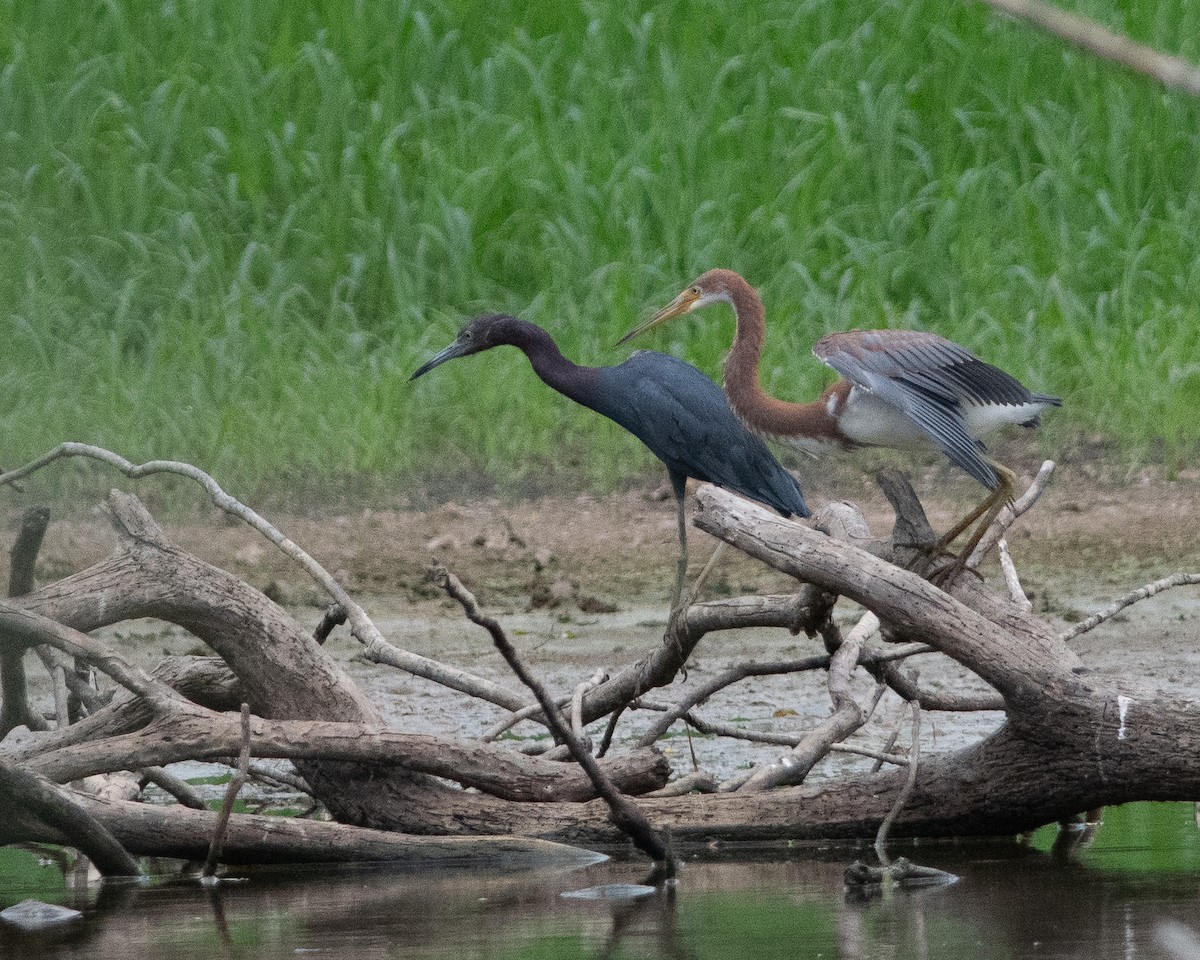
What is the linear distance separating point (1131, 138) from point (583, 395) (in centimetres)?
390

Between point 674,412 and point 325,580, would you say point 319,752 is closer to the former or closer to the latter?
point 325,580

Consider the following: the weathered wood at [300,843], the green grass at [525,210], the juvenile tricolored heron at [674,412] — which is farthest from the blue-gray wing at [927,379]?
the green grass at [525,210]

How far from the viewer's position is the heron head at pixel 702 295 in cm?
507

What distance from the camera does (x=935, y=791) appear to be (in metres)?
3.77

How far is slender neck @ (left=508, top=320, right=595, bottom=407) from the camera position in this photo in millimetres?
5398

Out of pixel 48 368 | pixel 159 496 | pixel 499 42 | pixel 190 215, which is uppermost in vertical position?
pixel 499 42

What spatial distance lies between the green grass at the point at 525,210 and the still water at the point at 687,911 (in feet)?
10.6

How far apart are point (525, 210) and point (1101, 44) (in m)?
7.53

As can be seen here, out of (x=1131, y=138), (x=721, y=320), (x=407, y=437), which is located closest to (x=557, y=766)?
(x=407, y=437)

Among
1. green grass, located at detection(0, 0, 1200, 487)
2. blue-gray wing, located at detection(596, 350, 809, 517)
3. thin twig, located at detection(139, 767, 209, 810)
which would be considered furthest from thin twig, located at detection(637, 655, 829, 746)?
green grass, located at detection(0, 0, 1200, 487)

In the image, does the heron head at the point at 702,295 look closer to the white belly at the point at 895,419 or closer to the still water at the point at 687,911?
the white belly at the point at 895,419

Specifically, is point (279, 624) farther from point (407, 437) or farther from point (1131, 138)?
point (1131, 138)

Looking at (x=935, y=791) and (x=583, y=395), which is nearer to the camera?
(x=935, y=791)

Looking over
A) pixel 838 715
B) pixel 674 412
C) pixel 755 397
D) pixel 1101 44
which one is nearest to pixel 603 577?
pixel 674 412
